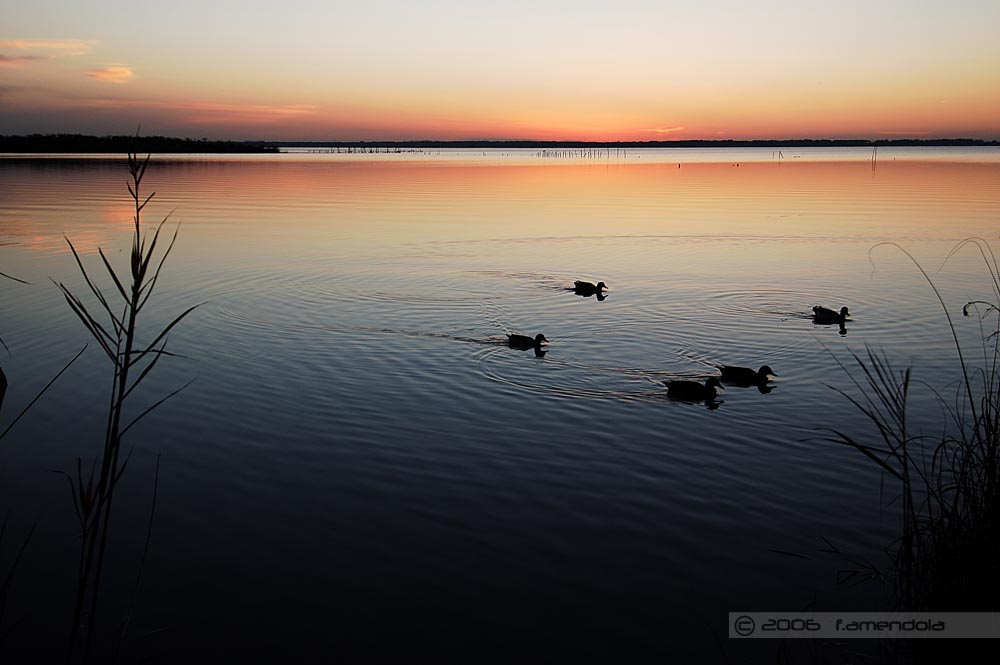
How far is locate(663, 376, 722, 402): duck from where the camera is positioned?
445 inches

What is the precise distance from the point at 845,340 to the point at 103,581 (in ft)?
42.6

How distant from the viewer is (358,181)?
66.8m

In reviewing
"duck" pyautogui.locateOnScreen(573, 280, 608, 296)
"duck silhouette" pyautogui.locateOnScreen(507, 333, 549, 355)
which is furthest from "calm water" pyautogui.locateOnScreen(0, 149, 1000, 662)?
"duck" pyautogui.locateOnScreen(573, 280, 608, 296)

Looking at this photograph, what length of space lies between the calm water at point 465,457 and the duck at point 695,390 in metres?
0.28

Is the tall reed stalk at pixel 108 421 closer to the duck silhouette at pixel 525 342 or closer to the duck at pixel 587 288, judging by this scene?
the duck silhouette at pixel 525 342

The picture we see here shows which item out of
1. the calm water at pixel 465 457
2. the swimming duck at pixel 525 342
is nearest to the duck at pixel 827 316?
the calm water at pixel 465 457

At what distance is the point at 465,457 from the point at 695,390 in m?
3.89

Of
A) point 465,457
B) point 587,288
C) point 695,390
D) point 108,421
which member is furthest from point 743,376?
point 108,421

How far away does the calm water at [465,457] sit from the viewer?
6.20 metres

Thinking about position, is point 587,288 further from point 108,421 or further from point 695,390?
point 108,421

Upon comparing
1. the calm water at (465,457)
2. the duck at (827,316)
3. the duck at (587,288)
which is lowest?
the calm water at (465,457)

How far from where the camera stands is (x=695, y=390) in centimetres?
1130

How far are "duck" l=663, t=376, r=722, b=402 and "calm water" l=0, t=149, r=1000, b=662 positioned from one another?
28 centimetres

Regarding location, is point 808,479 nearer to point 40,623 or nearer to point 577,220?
point 40,623
